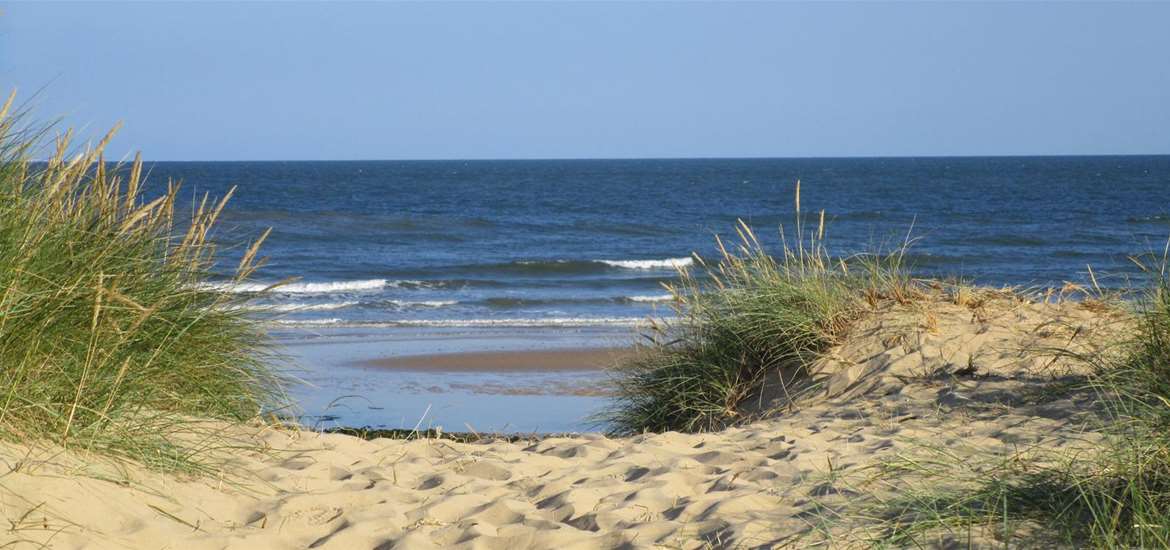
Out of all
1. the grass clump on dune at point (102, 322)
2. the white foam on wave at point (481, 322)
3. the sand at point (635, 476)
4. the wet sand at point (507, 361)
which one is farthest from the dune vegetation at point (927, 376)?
the white foam on wave at point (481, 322)

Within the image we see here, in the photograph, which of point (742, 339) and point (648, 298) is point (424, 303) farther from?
point (742, 339)

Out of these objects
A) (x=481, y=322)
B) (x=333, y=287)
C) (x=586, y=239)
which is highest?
(x=586, y=239)

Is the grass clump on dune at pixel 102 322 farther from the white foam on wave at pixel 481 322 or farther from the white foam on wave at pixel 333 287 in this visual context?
the white foam on wave at pixel 333 287

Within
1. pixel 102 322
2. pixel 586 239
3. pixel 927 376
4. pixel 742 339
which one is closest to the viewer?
pixel 102 322

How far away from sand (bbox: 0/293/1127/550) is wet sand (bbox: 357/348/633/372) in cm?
573

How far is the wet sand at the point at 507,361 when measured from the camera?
1157cm

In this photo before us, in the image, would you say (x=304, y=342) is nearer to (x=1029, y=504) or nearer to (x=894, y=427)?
(x=894, y=427)

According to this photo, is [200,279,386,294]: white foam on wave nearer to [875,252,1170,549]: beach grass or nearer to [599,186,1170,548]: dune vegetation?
[599,186,1170,548]: dune vegetation

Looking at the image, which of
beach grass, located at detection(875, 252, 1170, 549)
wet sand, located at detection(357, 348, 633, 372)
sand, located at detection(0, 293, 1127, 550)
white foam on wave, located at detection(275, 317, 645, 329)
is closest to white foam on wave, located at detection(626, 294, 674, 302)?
white foam on wave, located at detection(275, 317, 645, 329)

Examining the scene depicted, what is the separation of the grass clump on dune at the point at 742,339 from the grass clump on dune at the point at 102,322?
2.45 meters

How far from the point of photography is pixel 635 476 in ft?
14.5

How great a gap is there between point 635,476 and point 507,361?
768 centimetres

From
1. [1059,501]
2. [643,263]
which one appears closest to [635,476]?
[1059,501]

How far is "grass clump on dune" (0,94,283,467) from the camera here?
355cm
